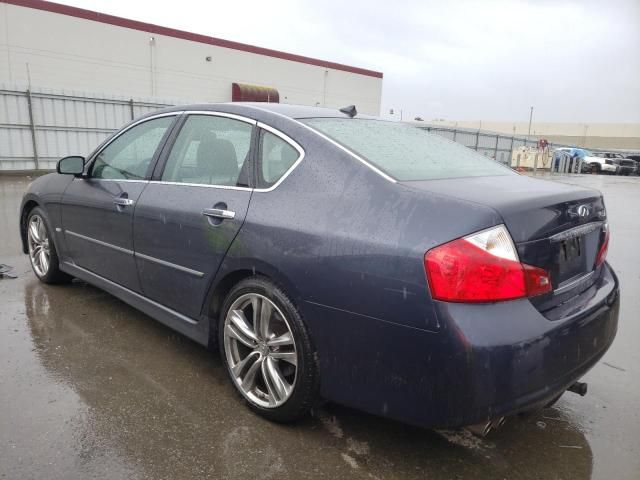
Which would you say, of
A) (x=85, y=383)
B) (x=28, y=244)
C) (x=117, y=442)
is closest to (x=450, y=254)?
(x=117, y=442)

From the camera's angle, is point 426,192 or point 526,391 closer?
point 526,391

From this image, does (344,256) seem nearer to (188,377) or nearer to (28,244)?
(188,377)

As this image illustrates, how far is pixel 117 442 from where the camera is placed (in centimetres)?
237

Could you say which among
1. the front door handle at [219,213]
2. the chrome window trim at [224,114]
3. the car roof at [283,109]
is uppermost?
the car roof at [283,109]

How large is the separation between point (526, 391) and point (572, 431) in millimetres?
918

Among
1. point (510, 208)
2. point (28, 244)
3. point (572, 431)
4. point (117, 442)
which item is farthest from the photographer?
point (28, 244)

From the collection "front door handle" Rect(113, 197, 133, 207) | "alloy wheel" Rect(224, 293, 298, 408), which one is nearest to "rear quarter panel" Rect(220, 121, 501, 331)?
"alloy wheel" Rect(224, 293, 298, 408)

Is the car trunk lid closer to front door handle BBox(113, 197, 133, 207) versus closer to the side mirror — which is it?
front door handle BBox(113, 197, 133, 207)

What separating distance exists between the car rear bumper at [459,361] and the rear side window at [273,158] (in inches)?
31.1

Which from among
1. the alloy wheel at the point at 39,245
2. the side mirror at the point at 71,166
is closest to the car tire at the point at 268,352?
the side mirror at the point at 71,166

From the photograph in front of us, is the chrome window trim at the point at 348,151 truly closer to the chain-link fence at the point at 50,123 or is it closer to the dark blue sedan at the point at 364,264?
the dark blue sedan at the point at 364,264

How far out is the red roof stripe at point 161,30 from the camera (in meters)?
22.3

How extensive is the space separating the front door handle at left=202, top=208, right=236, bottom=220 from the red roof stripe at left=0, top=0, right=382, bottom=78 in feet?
78.5

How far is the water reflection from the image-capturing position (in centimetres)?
224
